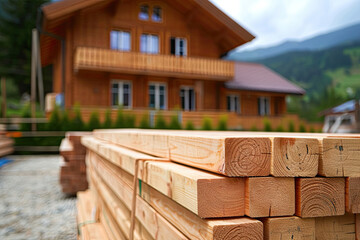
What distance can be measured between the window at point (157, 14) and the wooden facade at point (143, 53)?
0.39 ft

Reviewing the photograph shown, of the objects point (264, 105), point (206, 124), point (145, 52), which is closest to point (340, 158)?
point (206, 124)

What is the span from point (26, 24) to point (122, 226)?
36.0 m

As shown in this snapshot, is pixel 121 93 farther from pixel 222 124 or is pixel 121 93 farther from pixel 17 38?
pixel 17 38

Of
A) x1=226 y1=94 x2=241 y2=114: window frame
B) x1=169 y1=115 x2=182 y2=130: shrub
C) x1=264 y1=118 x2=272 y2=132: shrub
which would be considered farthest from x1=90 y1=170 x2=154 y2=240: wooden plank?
x1=226 y1=94 x2=241 y2=114: window frame

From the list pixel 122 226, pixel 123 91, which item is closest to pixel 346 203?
pixel 122 226

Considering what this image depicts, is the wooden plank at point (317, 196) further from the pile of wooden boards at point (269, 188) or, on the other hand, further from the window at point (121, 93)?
the window at point (121, 93)

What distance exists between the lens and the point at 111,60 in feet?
48.3

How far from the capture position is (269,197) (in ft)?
3.83

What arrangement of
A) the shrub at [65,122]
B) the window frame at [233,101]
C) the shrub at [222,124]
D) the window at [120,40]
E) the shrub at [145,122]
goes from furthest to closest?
the window frame at [233,101] → the window at [120,40] → the shrub at [222,124] → the shrub at [145,122] → the shrub at [65,122]

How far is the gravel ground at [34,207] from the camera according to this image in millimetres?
4324

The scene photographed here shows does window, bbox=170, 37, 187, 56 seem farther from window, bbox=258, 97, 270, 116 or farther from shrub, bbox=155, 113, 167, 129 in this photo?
window, bbox=258, 97, 270, 116

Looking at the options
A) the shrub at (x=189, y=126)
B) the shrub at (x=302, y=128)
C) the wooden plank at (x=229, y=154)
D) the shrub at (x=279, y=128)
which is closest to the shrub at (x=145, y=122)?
the shrub at (x=189, y=126)

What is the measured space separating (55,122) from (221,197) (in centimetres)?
1323

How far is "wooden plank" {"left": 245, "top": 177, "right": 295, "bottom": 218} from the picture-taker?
1154 millimetres
